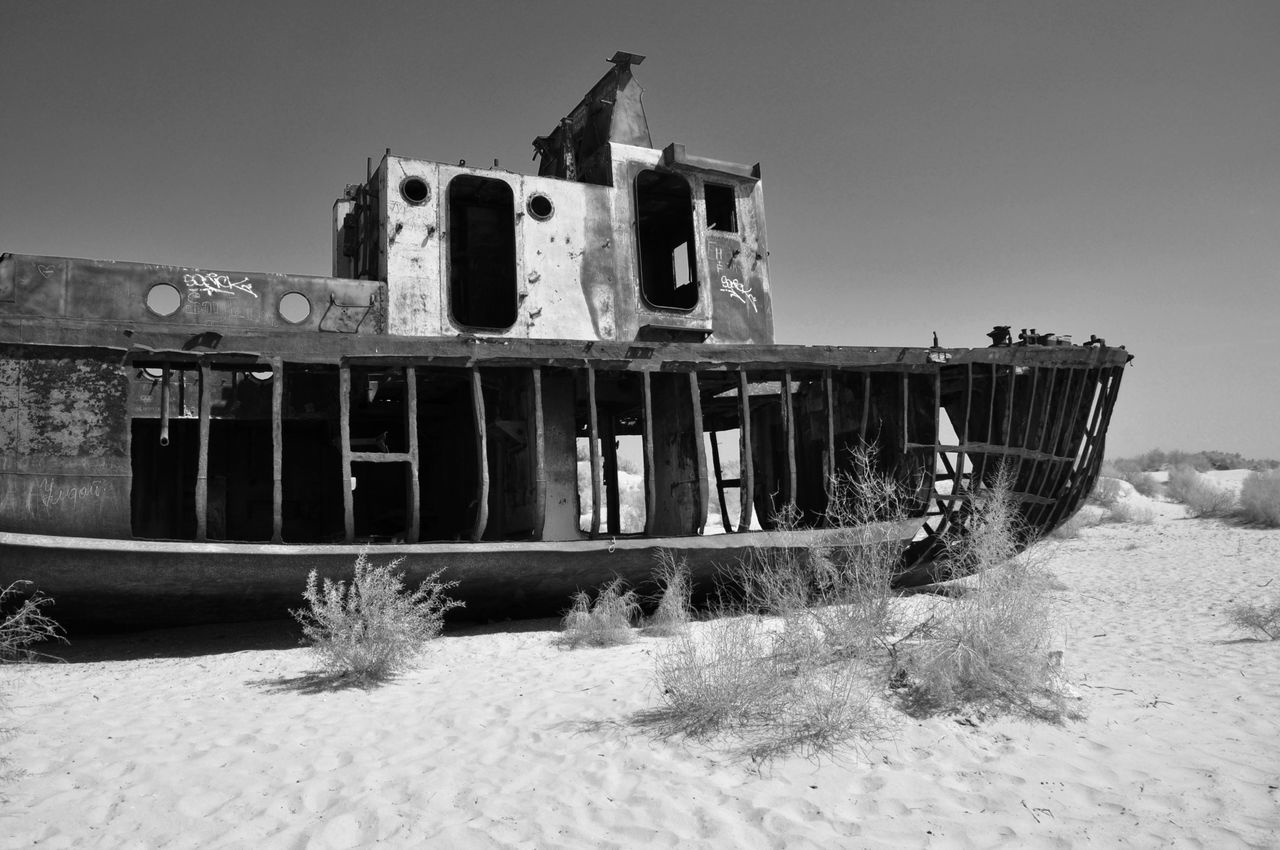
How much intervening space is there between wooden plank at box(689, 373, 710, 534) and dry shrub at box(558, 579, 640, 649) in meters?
0.92

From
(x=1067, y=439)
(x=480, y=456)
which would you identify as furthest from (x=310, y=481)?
(x=1067, y=439)

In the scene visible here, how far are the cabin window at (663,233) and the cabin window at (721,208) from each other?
0.92ft

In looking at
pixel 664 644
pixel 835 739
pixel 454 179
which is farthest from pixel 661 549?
pixel 454 179

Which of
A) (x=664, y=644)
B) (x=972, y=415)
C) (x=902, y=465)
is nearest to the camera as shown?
(x=664, y=644)

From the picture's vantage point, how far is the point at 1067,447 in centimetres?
976

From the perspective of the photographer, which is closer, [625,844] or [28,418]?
[625,844]

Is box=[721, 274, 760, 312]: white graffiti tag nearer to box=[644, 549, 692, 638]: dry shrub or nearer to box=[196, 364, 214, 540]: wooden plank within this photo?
box=[644, 549, 692, 638]: dry shrub

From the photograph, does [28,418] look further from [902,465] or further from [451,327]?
[902,465]

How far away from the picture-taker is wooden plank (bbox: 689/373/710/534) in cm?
784

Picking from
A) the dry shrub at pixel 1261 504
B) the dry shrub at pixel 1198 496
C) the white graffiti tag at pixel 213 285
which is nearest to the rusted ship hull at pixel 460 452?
the white graffiti tag at pixel 213 285

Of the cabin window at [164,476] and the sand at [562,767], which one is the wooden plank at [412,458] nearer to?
the sand at [562,767]

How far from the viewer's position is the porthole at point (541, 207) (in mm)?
8156

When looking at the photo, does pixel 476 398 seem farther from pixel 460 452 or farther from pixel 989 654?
pixel 989 654

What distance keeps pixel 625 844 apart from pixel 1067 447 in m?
8.06
